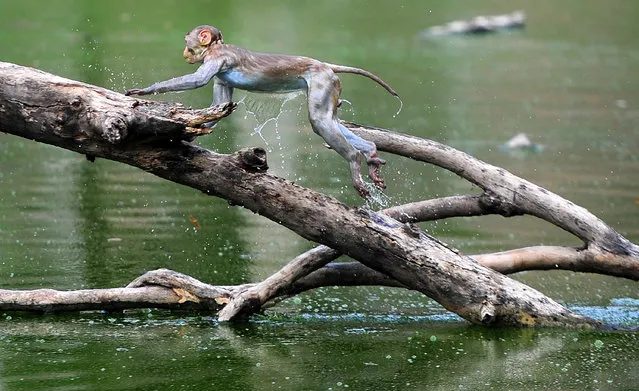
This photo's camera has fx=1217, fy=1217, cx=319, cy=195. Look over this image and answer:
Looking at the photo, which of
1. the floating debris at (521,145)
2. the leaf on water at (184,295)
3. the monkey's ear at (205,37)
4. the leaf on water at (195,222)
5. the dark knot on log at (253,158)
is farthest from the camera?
the floating debris at (521,145)

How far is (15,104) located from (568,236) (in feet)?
16.6

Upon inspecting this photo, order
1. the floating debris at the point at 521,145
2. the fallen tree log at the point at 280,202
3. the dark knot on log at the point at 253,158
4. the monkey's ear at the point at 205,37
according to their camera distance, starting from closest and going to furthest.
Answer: the fallen tree log at the point at 280,202, the dark knot on log at the point at 253,158, the monkey's ear at the point at 205,37, the floating debris at the point at 521,145

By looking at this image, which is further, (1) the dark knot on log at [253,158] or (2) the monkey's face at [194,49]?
(2) the monkey's face at [194,49]

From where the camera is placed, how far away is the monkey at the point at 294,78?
6176 millimetres

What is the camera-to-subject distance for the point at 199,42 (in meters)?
6.29

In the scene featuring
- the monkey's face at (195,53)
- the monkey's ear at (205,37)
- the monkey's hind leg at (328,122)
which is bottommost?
the monkey's hind leg at (328,122)

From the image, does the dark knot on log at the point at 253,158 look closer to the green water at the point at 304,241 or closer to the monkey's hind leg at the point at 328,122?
the monkey's hind leg at the point at 328,122

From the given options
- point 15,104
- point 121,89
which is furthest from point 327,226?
point 121,89

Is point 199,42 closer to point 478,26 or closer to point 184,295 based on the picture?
point 184,295

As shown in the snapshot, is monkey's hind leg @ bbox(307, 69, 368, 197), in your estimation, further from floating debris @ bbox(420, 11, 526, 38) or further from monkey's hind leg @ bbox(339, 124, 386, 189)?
floating debris @ bbox(420, 11, 526, 38)

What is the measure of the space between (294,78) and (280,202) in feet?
2.13

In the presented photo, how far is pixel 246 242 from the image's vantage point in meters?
8.93

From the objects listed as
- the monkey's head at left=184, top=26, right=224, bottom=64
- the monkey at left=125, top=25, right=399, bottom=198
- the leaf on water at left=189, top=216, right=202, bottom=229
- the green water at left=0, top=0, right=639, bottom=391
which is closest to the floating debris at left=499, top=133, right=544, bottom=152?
the green water at left=0, top=0, right=639, bottom=391

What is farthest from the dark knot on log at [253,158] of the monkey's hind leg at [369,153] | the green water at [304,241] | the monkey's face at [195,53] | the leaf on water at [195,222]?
the leaf on water at [195,222]
